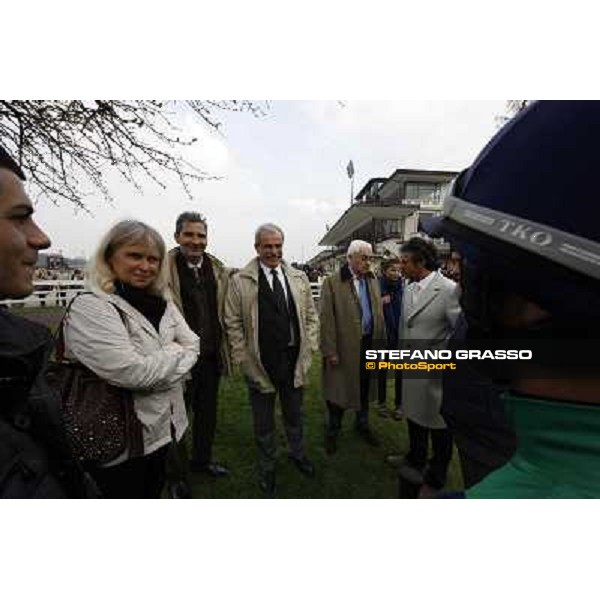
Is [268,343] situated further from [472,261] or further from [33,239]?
[472,261]

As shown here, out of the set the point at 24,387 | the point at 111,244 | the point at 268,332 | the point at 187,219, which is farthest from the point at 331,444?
the point at 24,387

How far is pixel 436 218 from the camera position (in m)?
0.51

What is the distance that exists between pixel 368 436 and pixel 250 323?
109cm

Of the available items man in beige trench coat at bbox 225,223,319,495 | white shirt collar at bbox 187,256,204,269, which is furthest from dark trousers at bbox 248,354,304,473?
white shirt collar at bbox 187,256,204,269

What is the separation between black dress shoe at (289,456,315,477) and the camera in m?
1.72

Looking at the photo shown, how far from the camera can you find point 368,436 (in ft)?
6.92

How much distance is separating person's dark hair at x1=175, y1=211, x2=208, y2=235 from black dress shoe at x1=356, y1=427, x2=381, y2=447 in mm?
1537

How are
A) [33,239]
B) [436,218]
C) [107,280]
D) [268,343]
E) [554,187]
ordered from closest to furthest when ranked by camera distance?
[554,187] < [436,218] < [33,239] < [107,280] < [268,343]

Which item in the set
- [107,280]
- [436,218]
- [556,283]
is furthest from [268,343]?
[556,283]

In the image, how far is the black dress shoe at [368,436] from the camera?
2074mm

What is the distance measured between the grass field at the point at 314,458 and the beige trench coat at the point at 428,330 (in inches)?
11.5

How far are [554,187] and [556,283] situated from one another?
0.10m

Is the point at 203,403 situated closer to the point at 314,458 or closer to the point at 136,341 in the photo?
the point at 314,458

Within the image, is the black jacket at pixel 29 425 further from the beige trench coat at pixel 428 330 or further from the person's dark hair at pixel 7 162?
the beige trench coat at pixel 428 330
